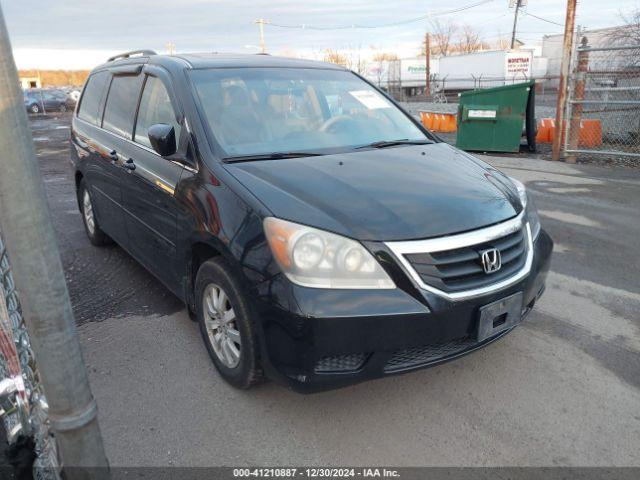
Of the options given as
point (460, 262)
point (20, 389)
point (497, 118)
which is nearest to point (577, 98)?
point (497, 118)

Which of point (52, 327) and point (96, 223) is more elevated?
point (52, 327)

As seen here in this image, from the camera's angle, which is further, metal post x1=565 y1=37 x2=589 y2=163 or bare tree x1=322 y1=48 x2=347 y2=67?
bare tree x1=322 y1=48 x2=347 y2=67

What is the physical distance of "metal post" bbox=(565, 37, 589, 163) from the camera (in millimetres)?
9570

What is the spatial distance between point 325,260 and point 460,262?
0.65 m

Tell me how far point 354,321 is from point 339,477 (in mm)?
707

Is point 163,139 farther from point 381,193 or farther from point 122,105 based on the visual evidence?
point 122,105

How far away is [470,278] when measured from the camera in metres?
2.51

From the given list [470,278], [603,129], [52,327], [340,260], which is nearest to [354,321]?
[340,260]

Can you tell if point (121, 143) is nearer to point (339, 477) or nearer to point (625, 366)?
point (339, 477)

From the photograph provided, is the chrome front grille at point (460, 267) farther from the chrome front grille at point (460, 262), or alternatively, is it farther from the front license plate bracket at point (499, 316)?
the front license plate bracket at point (499, 316)

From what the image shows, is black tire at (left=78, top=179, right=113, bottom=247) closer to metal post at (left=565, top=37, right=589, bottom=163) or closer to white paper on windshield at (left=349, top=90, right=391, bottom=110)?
white paper on windshield at (left=349, top=90, right=391, bottom=110)

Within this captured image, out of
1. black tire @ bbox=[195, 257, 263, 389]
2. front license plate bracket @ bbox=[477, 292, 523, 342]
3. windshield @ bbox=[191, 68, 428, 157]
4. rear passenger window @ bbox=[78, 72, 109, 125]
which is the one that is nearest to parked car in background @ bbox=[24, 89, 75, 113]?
rear passenger window @ bbox=[78, 72, 109, 125]

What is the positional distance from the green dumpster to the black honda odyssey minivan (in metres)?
7.81

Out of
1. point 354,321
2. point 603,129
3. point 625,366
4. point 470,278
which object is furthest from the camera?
point 603,129
